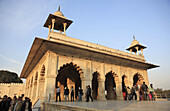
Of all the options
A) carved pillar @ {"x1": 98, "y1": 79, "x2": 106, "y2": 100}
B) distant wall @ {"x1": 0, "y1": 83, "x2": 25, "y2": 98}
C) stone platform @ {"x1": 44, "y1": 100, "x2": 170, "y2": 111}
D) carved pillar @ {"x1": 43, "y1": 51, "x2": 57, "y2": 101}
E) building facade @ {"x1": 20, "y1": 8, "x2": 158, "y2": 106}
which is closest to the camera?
stone platform @ {"x1": 44, "y1": 100, "x2": 170, "y2": 111}

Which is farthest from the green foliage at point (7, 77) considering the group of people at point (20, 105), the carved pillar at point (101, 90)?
the group of people at point (20, 105)

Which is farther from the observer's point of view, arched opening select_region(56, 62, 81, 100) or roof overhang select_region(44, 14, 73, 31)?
arched opening select_region(56, 62, 81, 100)

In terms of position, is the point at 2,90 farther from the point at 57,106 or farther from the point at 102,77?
the point at 57,106

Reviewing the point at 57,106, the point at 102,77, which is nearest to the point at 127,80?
the point at 102,77

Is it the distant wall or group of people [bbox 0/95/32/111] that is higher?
group of people [bbox 0/95/32/111]

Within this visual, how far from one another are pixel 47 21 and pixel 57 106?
435 inches

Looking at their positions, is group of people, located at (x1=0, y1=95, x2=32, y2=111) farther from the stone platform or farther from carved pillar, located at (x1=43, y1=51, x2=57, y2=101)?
carved pillar, located at (x1=43, y1=51, x2=57, y2=101)

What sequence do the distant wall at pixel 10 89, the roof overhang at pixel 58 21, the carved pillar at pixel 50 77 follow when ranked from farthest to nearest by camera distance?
the distant wall at pixel 10 89, the roof overhang at pixel 58 21, the carved pillar at pixel 50 77

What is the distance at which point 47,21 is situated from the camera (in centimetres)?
1424

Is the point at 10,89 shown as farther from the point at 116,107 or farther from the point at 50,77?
the point at 116,107

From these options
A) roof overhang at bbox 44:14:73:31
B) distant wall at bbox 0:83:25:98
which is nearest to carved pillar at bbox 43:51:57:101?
roof overhang at bbox 44:14:73:31

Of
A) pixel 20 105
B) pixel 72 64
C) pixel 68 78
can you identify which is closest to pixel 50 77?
pixel 72 64

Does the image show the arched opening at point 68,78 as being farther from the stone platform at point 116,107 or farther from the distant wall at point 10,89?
the distant wall at point 10,89

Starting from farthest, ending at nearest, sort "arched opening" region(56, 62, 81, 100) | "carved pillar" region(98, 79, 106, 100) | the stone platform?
"arched opening" region(56, 62, 81, 100), "carved pillar" region(98, 79, 106, 100), the stone platform
